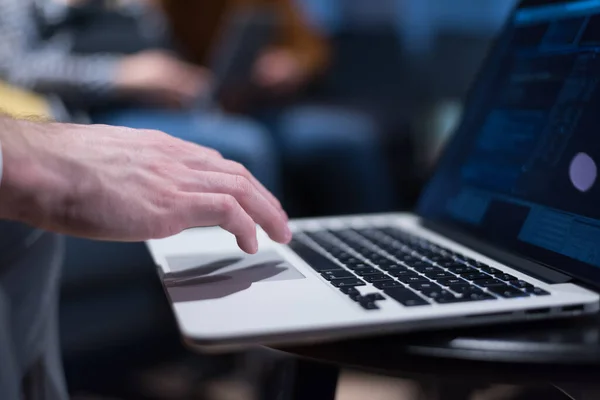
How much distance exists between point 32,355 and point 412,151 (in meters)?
1.65

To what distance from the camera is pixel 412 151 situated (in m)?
2.11

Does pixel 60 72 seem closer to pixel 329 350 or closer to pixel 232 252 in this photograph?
pixel 232 252

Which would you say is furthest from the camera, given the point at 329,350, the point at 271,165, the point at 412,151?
the point at 412,151

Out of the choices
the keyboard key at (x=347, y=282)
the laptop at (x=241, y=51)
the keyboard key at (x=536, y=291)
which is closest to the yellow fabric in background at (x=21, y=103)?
the laptop at (x=241, y=51)

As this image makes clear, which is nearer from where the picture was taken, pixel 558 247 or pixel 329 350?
pixel 329 350

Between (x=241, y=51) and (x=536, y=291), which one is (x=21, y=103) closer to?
(x=241, y=51)

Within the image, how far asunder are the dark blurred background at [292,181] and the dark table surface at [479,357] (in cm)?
50

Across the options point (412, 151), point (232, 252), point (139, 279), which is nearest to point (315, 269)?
point (232, 252)

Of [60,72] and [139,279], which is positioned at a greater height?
[60,72]

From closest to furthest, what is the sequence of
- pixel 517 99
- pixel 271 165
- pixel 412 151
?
1. pixel 517 99
2. pixel 271 165
3. pixel 412 151

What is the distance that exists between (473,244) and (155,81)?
3.00 feet

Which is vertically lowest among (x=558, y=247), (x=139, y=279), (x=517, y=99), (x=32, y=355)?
(x=139, y=279)

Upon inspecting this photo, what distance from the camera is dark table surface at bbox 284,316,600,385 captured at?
0.38 metres

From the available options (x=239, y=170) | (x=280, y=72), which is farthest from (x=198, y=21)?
(x=239, y=170)
